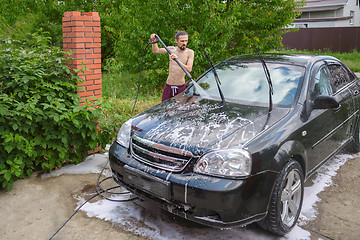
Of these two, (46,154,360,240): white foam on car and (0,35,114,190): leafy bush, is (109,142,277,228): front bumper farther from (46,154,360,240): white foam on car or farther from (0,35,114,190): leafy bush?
(0,35,114,190): leafy bush

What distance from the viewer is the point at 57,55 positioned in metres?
4.56

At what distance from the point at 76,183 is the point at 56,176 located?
34 centimetres

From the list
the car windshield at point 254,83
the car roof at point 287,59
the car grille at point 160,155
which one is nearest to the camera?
the car grille at point 160,155

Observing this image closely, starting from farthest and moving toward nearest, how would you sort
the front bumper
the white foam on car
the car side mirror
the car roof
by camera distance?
the car roof < the car side mirror < the white foam on car < the front bumper

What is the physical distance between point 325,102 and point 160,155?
178 cm

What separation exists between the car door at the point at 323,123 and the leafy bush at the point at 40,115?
2.55 metres

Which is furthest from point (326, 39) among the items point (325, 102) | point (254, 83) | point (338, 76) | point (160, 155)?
point (160, 155)

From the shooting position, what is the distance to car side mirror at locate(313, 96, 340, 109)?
3.55 m

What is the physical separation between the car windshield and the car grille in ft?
3.85

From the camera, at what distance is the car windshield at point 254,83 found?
148 inches

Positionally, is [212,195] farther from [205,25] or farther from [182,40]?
[205,25]

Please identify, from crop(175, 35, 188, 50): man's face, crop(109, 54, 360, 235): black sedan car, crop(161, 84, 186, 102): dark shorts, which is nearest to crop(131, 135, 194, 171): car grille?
crop(109, 54, 360, 235): black sedan car

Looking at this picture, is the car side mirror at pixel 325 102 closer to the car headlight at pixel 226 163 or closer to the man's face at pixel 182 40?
the car headlight at pixel 226 163

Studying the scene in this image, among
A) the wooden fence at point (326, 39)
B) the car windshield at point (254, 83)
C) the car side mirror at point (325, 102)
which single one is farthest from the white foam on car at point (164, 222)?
the wooden fence at point (326, 39)
